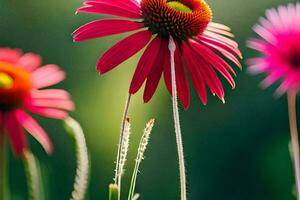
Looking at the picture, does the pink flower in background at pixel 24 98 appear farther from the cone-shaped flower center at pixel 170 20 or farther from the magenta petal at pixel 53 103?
the cone-shaped flower center at pixel 170 20

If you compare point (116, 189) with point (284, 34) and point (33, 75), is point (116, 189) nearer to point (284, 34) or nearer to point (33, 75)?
point (33, 75)

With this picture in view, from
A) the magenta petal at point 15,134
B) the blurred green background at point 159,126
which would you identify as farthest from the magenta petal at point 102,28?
the blurred green background at point 159,126

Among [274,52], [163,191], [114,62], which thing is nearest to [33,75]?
[114,62]

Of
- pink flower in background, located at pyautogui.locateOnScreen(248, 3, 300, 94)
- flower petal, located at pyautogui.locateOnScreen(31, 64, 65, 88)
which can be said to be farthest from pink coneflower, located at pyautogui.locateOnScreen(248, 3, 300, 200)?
flower petal, located at pyautogui.locateOnScreen(31, 64, 65, 88)

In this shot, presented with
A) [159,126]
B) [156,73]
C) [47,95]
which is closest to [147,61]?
[156,73]

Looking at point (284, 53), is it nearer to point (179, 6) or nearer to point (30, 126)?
point (179, 6)

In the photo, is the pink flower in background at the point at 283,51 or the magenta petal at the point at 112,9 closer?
the magenta petal at the point at 112,9

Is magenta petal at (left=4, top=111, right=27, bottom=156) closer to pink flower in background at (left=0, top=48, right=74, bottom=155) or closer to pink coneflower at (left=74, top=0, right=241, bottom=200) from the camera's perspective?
pink flower in background at (left=0, top=48, right=74, bottom=155)
